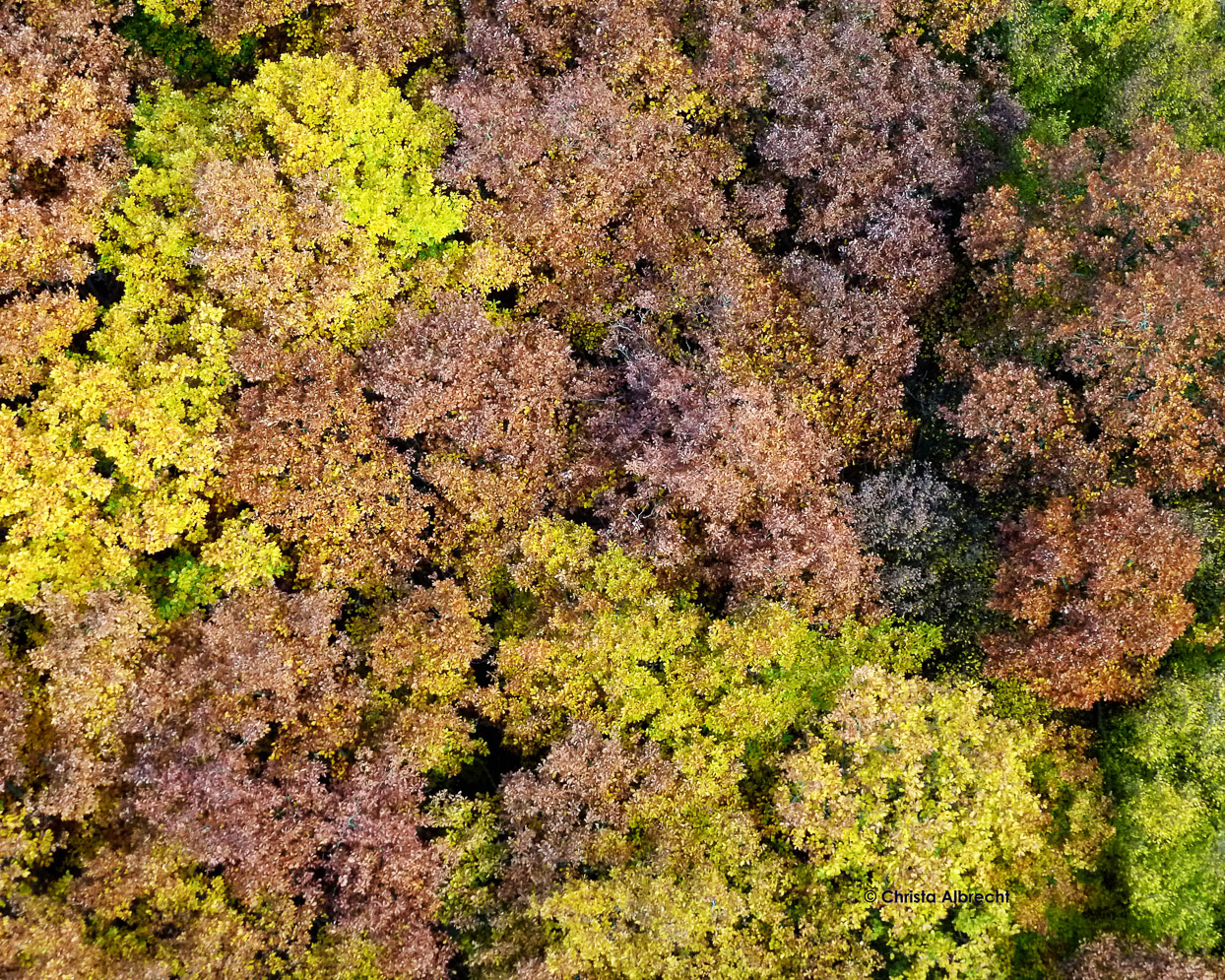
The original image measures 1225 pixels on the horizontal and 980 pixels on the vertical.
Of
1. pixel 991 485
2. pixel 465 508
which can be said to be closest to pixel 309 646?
pixel 465 508

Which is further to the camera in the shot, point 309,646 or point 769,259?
point 769,259

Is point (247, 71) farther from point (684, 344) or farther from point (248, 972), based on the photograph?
point (248, 972)

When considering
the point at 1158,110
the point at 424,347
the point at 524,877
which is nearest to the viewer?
the point at 524,877

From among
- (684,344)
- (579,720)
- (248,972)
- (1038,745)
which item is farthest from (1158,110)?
(248,972)

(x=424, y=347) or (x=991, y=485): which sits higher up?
(x=424, y=347)

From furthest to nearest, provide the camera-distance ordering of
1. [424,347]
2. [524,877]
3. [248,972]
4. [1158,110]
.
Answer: [1158,110]
[424,347]
[524,877]
[248,972]

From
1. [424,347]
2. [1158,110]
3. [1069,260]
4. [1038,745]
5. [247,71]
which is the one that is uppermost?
[247,71]
